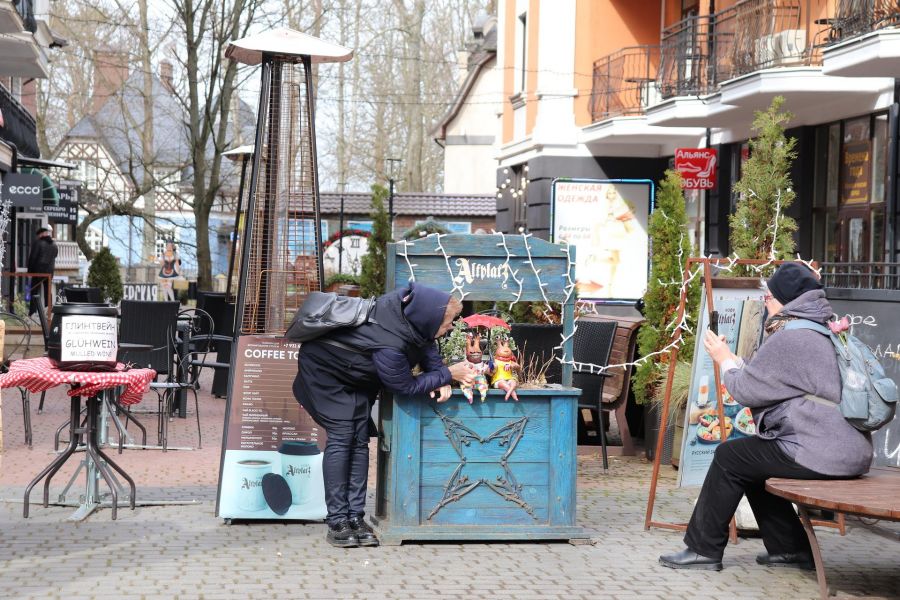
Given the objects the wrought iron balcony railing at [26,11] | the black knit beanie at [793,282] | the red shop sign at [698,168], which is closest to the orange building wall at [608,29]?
the red shop sign at [698,168]

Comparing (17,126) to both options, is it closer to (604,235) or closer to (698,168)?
(604,235)

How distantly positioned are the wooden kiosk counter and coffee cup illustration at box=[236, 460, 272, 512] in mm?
745

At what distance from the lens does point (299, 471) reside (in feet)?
25.2

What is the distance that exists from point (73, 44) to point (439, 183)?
2190 cm

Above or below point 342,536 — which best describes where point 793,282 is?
above

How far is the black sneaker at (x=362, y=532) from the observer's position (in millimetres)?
7027

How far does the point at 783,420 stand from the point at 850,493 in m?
0.52

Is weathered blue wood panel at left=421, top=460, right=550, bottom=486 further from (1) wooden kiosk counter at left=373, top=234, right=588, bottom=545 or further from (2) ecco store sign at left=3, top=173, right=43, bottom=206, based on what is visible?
(2) ecco store sign at left=3, top=173, right=43, bottom=206

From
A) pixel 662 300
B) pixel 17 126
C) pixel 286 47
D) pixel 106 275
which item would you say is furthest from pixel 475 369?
pixel 17 126

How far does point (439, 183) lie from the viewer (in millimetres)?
58156

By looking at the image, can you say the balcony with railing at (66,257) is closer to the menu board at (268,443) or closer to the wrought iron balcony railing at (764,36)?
the wrought iron balcony railing at (764,36)

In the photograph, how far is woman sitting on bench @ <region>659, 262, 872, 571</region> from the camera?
6152 mm

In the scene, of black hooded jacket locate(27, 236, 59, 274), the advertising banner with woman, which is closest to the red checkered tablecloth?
the advertising banner with woman

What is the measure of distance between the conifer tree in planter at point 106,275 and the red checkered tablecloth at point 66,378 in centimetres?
1980
